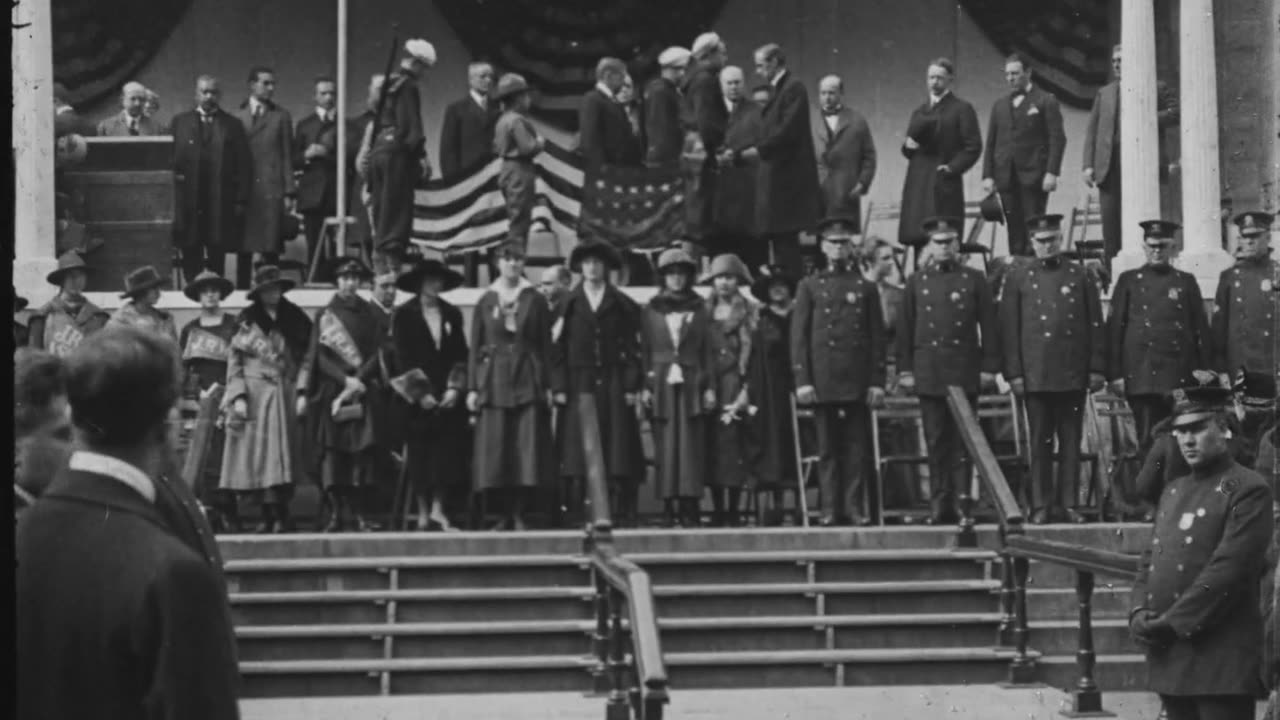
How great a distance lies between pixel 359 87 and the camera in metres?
22.7

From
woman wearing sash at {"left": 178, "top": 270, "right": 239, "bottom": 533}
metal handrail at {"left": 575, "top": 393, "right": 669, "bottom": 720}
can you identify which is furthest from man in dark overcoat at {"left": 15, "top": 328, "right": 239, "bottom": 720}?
woman wearing sash at {"left": 178, "top": 270, "right": 239, "bottom": 533}

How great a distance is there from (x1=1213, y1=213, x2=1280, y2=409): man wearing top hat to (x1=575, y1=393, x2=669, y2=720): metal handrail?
3.94 metres

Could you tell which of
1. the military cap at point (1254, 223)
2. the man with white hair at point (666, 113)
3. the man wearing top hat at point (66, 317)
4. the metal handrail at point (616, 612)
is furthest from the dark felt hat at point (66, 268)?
the military cap at point (1254, 223)

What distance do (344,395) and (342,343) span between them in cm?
38

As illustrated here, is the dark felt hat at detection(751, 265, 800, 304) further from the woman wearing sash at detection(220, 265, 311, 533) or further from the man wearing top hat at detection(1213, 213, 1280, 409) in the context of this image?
the woman wearing sash at detection(220, 265, 311, 533)

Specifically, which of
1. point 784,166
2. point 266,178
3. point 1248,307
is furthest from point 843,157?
point 266,178

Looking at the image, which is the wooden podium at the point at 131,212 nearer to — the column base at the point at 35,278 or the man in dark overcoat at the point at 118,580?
the column base at the point at 35,278

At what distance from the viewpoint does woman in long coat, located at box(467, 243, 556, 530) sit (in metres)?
14.2

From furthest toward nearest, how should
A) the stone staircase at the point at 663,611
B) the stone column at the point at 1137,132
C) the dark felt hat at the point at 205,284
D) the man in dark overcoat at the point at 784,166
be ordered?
the stone column at the point at 1137,132 < the man in dark overcoat at the point at 784,166 < the dark felt hat at the point at 205,284 < the stone staircase at the point at 663,611

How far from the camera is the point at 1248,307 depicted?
14141mm

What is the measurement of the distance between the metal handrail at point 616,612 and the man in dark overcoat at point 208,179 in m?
4.66

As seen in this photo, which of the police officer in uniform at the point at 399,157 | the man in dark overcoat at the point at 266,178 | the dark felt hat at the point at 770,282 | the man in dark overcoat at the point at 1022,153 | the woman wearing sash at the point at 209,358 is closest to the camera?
the woman wearing sash at the point at 209,358

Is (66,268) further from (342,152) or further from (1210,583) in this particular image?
(1210,583)

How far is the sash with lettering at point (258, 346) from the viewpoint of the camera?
14344 millimetres
